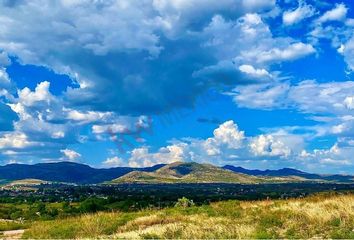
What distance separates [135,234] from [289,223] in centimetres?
887

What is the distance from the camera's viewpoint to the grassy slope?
79.9 feet

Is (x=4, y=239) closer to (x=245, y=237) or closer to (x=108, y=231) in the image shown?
(x=108, y=231)

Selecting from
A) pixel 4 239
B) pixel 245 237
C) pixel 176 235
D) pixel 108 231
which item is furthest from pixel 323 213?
pixel 4 239

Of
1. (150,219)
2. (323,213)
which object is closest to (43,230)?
(150,219)

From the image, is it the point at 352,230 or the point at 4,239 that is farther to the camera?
the point at 4,239

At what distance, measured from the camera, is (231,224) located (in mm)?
26734

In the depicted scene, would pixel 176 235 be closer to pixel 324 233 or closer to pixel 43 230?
pixel 324 233

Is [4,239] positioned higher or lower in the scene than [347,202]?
lower

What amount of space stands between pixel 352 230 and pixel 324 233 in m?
1.38

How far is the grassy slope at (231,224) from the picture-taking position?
24.3 meters

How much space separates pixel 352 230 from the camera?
23.3m

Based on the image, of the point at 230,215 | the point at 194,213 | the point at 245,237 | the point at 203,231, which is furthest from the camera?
the point at 194,213

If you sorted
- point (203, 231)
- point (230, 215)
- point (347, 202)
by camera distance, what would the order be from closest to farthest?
point (203, 231) → point (347, 202) → point (230, 215)

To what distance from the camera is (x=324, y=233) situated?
934 inches
